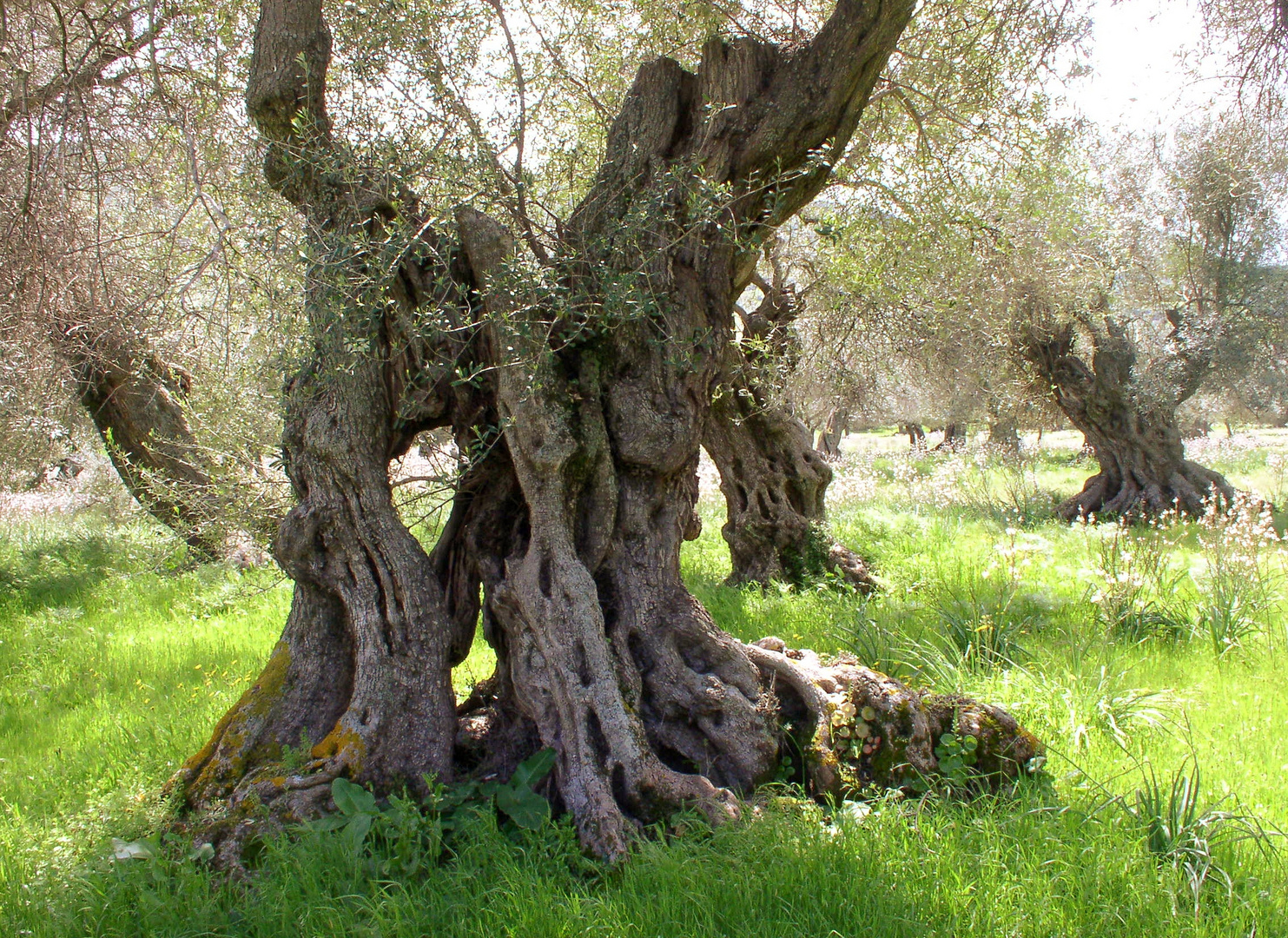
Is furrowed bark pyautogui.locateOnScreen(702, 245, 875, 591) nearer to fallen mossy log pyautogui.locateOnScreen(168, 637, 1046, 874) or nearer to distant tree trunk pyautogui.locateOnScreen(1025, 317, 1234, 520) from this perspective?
fallen mossy log pyautogui.locateOnScreen(168, 637, 1046, 874)

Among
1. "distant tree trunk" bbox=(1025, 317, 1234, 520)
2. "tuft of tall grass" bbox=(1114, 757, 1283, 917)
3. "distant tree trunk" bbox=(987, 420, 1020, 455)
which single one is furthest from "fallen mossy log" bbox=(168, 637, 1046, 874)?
"distant tree trunk" bbox=(987, 420, 1020, 455)

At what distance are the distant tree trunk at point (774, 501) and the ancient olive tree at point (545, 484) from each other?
3.69m

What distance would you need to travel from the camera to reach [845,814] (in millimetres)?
3506

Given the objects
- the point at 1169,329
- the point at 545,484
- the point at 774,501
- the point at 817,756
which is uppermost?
Answer: the point at 1169,329

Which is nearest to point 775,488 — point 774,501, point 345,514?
point 774,501

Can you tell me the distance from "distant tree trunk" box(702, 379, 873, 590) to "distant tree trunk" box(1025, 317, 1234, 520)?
6.60 m

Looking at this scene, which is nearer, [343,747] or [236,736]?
[343,747]

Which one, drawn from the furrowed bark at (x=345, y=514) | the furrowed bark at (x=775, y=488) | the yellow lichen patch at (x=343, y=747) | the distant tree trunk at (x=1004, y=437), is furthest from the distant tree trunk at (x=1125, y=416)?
the yellow lichen patch at (x=343, y=747)

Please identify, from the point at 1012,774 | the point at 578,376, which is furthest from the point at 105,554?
the point at 1012,774

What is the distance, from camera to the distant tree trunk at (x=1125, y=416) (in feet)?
43.1

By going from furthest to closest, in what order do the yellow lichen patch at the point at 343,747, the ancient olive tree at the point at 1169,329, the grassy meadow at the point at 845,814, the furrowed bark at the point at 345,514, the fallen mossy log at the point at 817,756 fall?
the ancient olive tree at the point at 1169,329 < the furrowed bark at the point at 345,514 < the yellow lichen patch at the point at 343,747 < the fallen mossy log at the point at 817,756 < the grassy meadow at the point at 845,814

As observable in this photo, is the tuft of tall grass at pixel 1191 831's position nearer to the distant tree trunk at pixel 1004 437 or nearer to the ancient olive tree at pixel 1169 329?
the ancient olive tree at pixel 1169 329

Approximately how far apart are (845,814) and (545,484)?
2142 millimetres

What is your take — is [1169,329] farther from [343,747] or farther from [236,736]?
[236,736]
